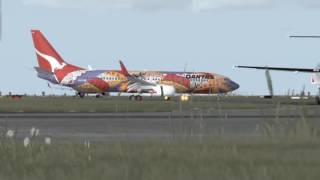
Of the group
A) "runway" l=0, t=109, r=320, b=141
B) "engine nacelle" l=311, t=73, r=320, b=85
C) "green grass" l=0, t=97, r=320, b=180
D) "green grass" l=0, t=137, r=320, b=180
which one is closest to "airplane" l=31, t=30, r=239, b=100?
"engine nacelle" l=311, t=73, r=320, b=85

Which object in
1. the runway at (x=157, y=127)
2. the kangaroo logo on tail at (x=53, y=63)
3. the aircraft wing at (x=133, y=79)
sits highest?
the kangaroo logo on tail at (x=53, y=63)

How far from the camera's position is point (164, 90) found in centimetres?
10756

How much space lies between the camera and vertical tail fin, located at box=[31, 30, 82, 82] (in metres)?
111

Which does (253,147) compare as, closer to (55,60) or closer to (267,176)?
(267,176)

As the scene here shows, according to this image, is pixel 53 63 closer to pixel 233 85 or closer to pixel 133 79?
pixel 133 79

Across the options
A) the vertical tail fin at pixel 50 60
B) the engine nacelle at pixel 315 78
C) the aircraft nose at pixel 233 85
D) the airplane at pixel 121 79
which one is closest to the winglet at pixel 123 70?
the airplane at pixel 121 79

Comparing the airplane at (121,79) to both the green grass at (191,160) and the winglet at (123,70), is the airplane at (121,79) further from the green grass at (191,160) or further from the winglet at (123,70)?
the green grass at (191,160)

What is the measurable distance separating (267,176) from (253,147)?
5463 mm

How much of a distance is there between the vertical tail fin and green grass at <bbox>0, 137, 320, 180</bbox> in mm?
100186

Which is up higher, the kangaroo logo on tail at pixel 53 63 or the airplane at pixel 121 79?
the kangaroo logo on tail at pixel 53 63

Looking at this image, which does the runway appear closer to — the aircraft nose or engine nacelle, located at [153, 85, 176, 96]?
engine nacelle, located at [153, 85, 176, 96]

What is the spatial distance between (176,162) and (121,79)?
101122mm

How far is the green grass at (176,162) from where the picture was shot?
763cm

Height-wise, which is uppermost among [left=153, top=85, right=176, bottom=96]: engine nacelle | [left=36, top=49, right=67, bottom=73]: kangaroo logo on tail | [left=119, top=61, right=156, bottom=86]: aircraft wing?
[left=36, top=49, right=67, bottom=73]: kangaroo logo on tail
